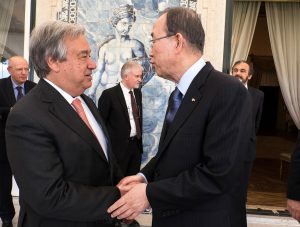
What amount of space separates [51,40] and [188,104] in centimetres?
65

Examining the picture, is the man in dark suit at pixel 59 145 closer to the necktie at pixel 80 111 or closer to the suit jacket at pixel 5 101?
the necktie at pixel 80 111

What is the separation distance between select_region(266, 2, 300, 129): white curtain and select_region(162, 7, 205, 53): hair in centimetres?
530

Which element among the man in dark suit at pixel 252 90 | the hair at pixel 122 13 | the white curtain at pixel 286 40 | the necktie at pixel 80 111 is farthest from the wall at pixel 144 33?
the necktie at pixel 80 111

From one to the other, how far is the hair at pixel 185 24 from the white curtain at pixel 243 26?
4854 millimetres

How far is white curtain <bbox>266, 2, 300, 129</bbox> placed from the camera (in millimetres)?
6699

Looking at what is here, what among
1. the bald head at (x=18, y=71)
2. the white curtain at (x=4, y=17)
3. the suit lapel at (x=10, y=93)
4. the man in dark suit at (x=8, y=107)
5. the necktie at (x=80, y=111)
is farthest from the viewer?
the white curtain at (x=4, y=17)

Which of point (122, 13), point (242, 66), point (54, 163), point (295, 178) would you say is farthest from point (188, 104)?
point (242, 66)

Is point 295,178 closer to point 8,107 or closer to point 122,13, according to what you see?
point 8,107

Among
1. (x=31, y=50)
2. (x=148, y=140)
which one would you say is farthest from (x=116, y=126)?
(x=31, y=50)

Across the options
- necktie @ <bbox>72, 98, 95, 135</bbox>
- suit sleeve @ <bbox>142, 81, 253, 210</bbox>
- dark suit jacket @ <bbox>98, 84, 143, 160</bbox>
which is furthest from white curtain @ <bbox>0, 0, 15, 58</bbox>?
suit sleeve @ <bbox>142, 81, 253, 210</bbox>

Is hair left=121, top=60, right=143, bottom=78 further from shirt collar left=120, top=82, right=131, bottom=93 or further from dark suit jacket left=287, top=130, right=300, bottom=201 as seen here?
dark suit jacket left=287, top=130, right=300, bottom=201

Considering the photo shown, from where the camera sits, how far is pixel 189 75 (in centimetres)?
179

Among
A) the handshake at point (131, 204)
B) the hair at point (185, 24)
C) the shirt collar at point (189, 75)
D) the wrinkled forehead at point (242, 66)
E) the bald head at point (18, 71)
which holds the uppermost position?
the hair at point (185, 24)

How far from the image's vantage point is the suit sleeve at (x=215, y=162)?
1595 millimetres
